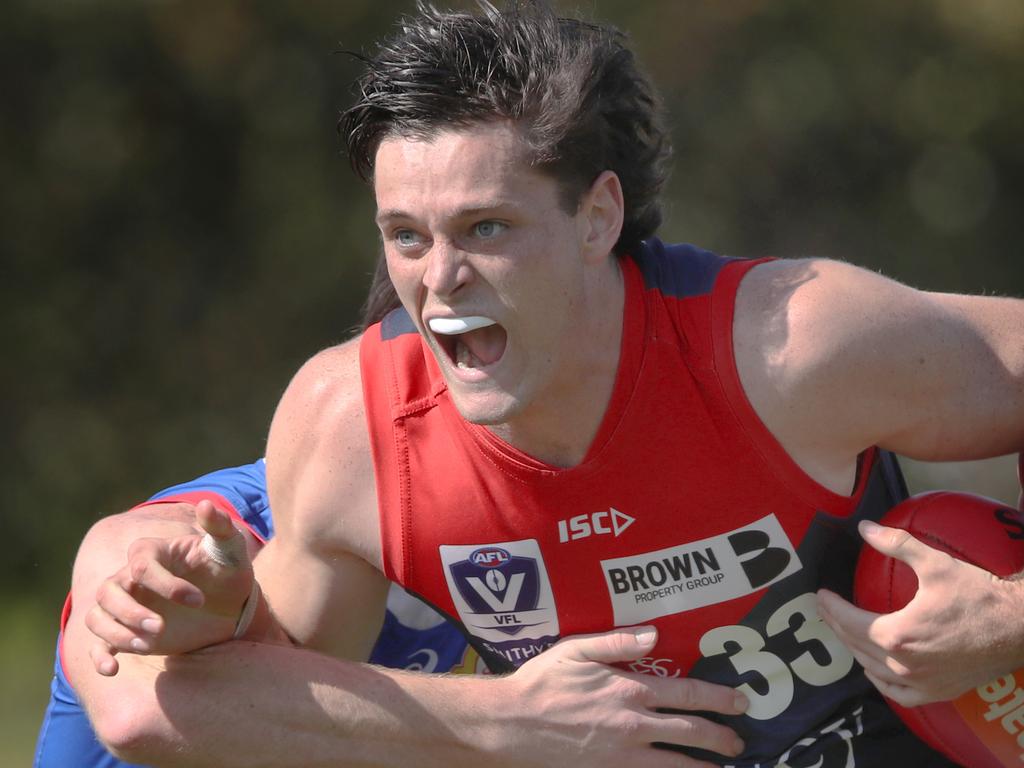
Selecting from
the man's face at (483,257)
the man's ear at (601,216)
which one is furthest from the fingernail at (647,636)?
the man's ear at (601,216)

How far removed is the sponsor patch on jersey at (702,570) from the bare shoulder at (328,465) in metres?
0.59

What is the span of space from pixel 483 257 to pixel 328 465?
0.67m

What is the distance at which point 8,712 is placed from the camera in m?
7.62

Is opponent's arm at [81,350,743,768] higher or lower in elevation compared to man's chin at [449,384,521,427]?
lower

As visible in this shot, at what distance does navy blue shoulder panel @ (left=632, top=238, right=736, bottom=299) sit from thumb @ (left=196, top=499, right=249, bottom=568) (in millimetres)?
1119

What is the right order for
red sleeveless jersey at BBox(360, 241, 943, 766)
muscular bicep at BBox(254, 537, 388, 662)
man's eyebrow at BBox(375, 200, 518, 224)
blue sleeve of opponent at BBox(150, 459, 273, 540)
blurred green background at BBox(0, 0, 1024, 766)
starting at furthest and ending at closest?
1. blurred green background at BBox(0, 0, 1024, 766)
2. blue sleeve of opponent at BBox(150, 459, 273, 540)
3. muscular bicep at BBox(254, 537, 388, 662)
4. red sleeveless jersey at BBox(360, 241, 943, 766)
5. man's eyebrow at BBox(375, 200, 518, 224)

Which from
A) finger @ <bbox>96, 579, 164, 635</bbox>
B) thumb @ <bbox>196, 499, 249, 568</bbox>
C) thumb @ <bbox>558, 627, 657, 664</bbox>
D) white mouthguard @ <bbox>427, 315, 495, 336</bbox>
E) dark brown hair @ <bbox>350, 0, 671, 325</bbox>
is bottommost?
thumb @ <bbox>558, 627, 657, 664</bbox>

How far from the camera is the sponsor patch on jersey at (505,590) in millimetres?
3291

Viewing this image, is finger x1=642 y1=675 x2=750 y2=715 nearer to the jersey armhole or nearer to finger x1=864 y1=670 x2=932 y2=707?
finger x1=864 y1=670 x2=932 y2=707

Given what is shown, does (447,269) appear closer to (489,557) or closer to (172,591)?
(489,557)

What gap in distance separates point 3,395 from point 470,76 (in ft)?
22.5

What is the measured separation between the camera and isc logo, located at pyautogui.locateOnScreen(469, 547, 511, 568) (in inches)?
129

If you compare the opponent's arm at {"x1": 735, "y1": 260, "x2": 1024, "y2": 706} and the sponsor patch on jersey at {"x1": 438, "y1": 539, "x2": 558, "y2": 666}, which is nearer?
the opponent's arm at {"x1": 735, "y1": 260, "x2": 1024, "y2": 706}

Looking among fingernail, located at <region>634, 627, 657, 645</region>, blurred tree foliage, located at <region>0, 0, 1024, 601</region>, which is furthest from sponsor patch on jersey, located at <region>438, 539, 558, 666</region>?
blurred tree foliage, located at <region>0, 0, 1024, 601</region>
